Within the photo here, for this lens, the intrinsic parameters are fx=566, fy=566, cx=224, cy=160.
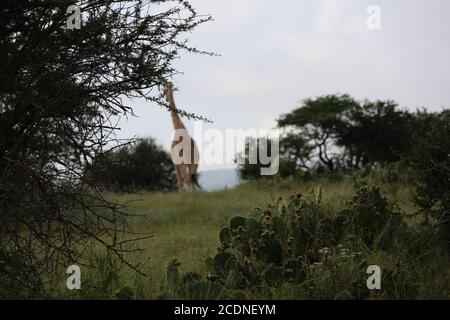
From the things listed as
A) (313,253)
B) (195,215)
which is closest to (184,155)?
(195,215)

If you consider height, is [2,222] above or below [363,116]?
below

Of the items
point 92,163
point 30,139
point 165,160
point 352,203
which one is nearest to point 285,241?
point 352,203

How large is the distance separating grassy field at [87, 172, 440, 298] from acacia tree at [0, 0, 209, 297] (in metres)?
0.57

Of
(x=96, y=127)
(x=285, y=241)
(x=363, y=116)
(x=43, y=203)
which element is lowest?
(x=285, y=241)

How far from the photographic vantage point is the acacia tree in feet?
14.6

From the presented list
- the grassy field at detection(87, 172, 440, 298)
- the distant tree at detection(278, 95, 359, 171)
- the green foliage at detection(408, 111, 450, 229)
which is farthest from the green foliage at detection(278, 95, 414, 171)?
the green foliage at detection(408, 111, 450, 229)

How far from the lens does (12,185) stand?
460cm

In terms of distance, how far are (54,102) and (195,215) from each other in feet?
20.3

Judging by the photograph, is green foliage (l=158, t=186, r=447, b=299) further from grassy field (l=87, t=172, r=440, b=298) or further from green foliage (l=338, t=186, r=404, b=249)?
grassy field (l=87, t=172, r=440, b=298)

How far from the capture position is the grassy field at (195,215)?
5.97 metres

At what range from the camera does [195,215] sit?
403 inches

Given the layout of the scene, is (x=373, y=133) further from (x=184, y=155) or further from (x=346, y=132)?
(x=184, y=155)

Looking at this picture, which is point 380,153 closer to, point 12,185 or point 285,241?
point 285,241

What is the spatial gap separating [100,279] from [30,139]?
1.38 metres
